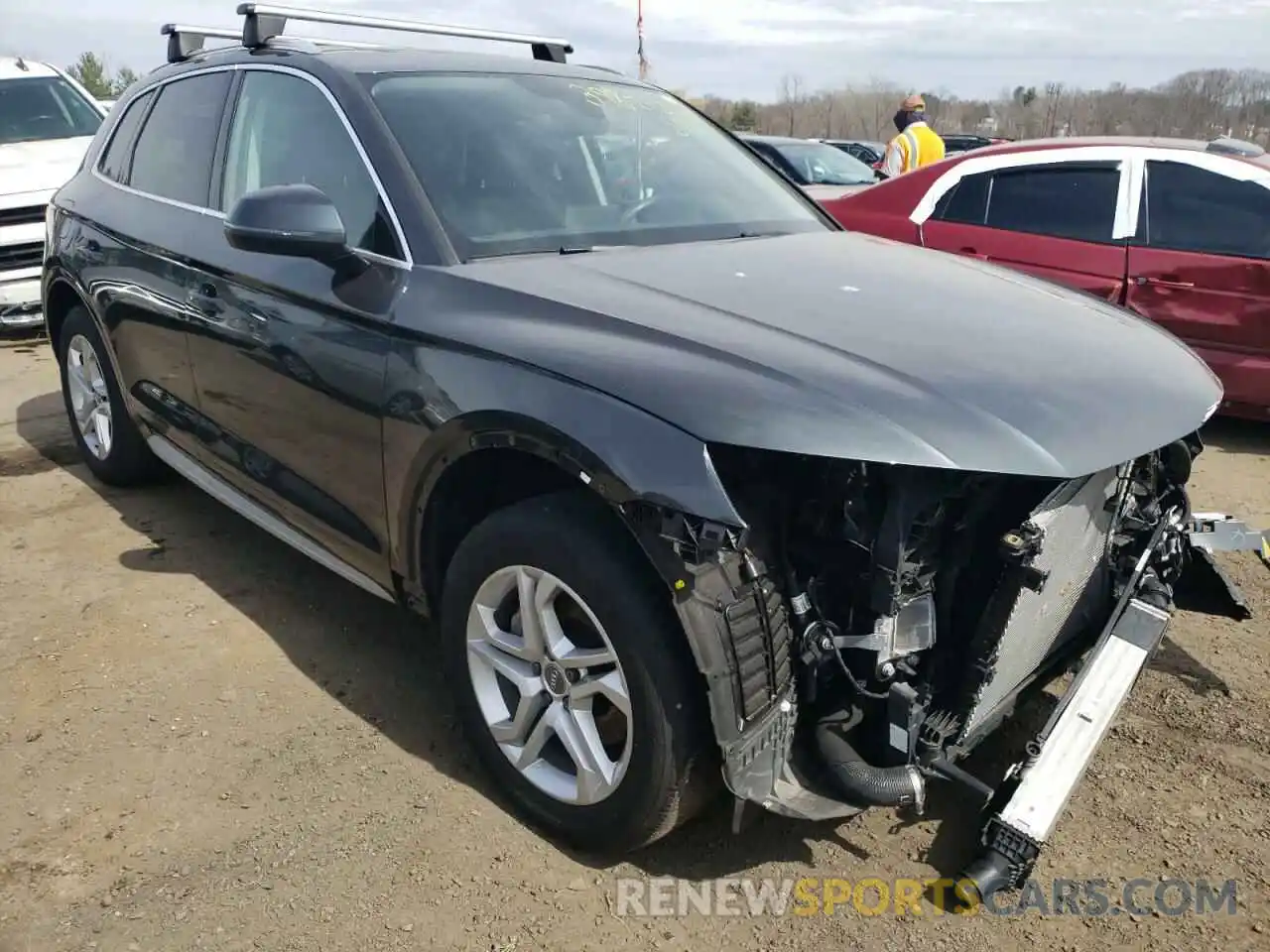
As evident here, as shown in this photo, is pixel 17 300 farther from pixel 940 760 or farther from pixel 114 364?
pixel 940 760

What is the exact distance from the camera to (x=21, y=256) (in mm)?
7855

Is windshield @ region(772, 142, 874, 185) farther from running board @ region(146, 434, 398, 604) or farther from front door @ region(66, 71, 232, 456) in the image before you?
running board @ region(146, 434, 398, 604)

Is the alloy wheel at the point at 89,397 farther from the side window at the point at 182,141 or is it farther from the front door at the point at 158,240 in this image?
the side window at the point at 182,141

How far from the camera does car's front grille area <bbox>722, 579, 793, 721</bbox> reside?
2.00 metres

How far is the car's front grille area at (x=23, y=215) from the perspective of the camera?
7836mm

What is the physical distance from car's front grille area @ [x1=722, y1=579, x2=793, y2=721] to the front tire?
121 millimetres

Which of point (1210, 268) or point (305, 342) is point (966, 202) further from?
point (305, 342)

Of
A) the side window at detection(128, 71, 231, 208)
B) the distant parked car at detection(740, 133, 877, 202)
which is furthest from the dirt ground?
the distant parked car at detection(740, 133, 877, 202)

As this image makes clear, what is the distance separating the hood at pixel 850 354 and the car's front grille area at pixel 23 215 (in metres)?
6.98

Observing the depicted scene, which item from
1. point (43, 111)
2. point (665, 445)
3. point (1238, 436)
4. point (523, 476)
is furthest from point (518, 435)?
point (43, 111)

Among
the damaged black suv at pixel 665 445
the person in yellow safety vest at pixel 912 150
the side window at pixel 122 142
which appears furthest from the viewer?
the person in yellow safety vest at pixel 912 150

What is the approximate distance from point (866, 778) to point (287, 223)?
1.83m

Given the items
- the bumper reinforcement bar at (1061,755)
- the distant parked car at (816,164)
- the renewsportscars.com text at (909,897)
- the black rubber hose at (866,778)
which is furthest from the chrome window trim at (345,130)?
the distant parked car at (816,164)

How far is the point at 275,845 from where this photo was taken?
247 centimetres
